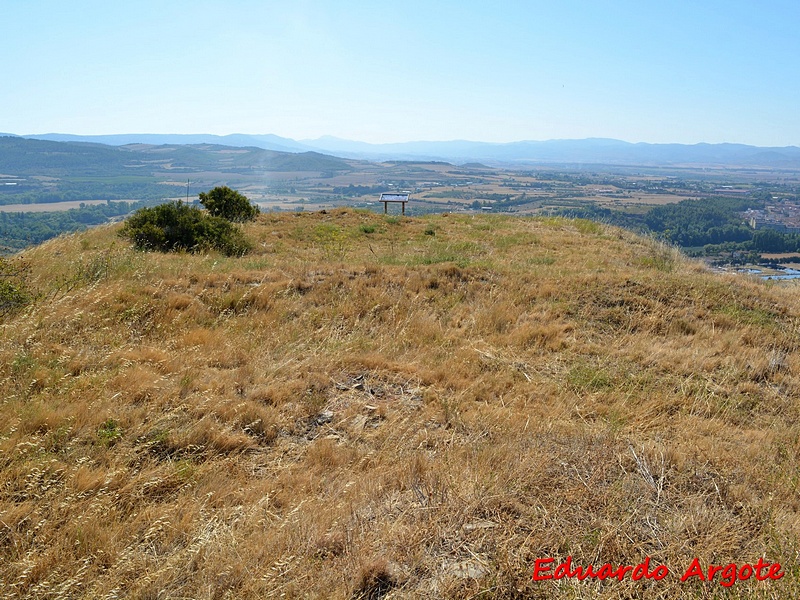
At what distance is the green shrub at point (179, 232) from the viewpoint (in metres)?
10.6

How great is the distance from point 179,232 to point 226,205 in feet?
15.3

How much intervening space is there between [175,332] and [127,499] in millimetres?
2881

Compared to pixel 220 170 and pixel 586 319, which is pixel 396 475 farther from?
pixel 220 170

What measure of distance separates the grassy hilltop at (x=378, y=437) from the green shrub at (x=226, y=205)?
25.6 feet

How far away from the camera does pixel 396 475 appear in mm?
3191

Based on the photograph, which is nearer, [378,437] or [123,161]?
[378,437]

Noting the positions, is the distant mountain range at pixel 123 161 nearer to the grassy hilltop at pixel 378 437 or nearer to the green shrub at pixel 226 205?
the green shrub at pixel 226 205

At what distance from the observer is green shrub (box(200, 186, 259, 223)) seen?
50.2 ft

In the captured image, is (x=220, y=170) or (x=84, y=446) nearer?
(x=84, y=446)

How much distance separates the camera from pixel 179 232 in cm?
1105

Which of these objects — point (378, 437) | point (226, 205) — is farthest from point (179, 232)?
point (378, 437)

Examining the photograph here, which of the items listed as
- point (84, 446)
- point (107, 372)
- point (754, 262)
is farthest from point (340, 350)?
point (754, 262)

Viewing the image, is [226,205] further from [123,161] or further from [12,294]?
[123,161]

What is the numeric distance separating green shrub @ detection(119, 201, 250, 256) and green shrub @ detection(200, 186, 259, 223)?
3615mm
